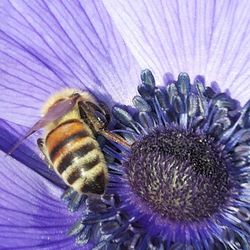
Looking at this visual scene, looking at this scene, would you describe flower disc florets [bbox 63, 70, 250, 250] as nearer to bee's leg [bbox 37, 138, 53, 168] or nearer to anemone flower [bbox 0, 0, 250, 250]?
anemone flower [bbox 0, 0, 250, 250]

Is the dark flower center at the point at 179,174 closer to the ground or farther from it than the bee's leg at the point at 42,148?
closer to the ground

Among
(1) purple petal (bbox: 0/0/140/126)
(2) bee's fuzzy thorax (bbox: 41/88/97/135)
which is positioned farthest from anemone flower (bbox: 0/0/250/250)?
(2) bee's fuzzy thorax (bbox: 41/88/97/135)

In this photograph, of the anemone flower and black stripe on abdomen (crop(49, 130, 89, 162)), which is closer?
black stripe on abdomen (crop(49, 130, 89, 162))

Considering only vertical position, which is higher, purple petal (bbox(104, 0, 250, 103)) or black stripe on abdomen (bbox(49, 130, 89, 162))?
black stripe on abdomen (bbox(49, 130, 89, 162))

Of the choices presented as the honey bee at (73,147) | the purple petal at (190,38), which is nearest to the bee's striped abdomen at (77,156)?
the honey bee at (73,147)

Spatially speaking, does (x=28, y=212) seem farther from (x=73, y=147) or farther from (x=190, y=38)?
(x=190, y=38)

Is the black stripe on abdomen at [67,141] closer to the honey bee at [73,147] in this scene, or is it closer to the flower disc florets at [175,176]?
the honey bee at [73,147]

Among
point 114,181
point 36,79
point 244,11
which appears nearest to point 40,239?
point 114,181
